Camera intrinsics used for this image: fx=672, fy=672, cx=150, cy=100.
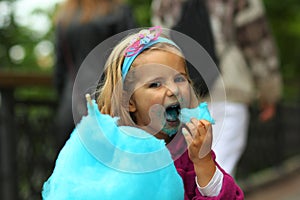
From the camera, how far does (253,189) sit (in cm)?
880

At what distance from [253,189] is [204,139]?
6.86m

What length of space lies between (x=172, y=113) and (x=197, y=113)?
0.10 meters

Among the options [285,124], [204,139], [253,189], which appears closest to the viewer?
[204,139]

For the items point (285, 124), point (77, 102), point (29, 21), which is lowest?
point (285, 124)

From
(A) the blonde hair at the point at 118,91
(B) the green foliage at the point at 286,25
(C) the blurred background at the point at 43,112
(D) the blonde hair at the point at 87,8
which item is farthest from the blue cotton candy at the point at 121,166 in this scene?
(B) the green foliage at the point at 286,25

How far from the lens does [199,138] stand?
2123mm

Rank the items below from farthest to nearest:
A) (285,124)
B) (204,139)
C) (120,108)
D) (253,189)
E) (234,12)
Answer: (285,124)
(253,189)
(234,12)
(120,108)
(204,139)

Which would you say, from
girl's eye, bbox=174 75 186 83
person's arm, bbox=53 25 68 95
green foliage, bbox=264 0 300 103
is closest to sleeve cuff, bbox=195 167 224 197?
girl's eye, bbox=174 75 186 83

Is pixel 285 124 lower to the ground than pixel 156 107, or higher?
lower

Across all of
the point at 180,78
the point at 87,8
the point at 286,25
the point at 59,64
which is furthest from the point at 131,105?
the point at 286,25

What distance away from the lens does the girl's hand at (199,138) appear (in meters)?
2.12

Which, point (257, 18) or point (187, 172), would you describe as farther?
point (257, 18)

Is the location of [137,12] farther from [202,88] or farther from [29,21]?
[202,88]

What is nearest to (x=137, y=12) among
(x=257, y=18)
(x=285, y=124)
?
(x=285, y=124)
